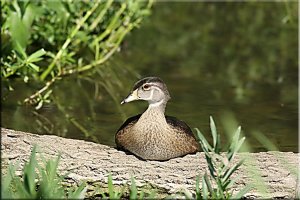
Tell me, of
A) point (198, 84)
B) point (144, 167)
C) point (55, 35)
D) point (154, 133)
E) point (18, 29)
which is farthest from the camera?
point (198, 84)

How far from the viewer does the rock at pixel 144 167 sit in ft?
16.0

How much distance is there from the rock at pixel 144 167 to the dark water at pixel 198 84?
0.22 meters

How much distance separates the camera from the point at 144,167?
16.8 feet

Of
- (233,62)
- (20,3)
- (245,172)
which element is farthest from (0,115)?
(233,62)

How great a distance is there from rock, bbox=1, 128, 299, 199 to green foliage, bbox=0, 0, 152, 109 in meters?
1.09

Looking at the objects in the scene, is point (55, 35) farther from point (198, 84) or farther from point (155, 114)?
point (155, 114)

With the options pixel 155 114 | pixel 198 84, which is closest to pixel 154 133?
pixel 155 114

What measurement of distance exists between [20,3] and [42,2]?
0.81m

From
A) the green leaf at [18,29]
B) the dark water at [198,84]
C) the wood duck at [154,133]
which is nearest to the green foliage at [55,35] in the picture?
the green leaf at [18,29]

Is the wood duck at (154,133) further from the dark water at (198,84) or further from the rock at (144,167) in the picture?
the dark water at (198,84)

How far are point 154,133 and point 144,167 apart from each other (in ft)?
1.48

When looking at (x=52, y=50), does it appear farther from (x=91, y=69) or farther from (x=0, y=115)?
(x=0, y=115)

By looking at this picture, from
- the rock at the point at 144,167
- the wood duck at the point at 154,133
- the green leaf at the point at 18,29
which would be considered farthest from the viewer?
the green leaf at the point at 18,29

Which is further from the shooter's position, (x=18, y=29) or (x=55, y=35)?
(x=55, y=35)
